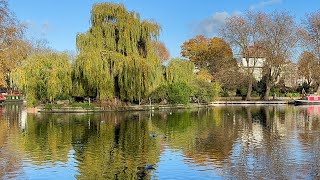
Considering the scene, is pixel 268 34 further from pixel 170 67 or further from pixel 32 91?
pixel 32 91

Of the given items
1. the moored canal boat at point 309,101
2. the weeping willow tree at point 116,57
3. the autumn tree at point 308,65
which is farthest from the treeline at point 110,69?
the autumn tree at point 308,65

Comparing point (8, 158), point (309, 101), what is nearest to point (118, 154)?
point (8, 158)

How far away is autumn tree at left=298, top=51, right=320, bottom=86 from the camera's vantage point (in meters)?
60.3

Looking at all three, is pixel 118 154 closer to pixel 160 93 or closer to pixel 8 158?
pixel 8 158

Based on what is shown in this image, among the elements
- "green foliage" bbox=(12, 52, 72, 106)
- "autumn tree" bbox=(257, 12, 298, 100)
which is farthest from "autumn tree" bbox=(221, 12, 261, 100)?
"green foliage" bbox=(12, 52, 72, 106)

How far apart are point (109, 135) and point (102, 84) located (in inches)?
621

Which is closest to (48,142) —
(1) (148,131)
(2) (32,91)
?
(1) (148,131)

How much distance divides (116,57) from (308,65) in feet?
114

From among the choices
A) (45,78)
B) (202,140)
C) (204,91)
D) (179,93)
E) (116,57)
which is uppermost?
(116,57)

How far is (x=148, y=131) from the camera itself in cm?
2170

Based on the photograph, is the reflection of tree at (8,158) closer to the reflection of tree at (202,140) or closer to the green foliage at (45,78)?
the reflection of tree at (202,140)

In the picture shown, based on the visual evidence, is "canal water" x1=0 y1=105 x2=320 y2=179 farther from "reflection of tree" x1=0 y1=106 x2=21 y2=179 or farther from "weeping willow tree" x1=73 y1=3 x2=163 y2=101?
"weeping willow tree" x1=73 y1=3 x2=163 y2=101

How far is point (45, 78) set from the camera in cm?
3700

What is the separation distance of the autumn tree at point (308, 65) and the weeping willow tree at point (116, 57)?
28.8 m
